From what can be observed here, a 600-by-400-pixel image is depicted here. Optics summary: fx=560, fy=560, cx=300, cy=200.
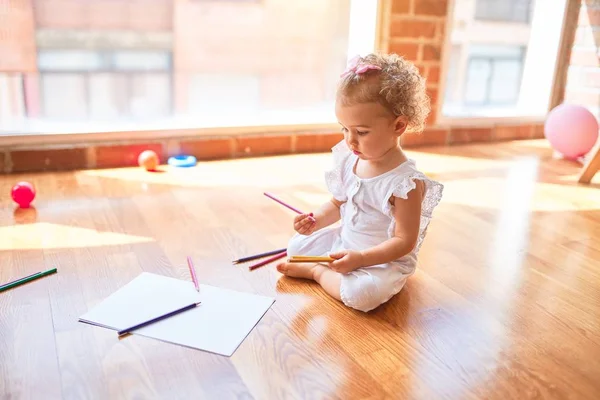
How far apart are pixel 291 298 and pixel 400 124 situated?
0.43 metres

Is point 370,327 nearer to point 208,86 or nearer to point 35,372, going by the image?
point 35,372

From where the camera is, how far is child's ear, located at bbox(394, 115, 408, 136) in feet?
3.66

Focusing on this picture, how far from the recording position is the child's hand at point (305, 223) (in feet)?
4.12

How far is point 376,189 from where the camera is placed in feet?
3.88

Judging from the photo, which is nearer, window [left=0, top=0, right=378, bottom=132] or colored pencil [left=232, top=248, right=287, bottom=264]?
colored pencil [left=232, top=248, right=287, bottom=264]

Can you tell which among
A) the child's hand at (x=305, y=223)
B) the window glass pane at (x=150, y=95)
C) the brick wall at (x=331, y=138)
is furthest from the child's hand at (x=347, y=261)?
the window glass pane at (x=150, y=95)

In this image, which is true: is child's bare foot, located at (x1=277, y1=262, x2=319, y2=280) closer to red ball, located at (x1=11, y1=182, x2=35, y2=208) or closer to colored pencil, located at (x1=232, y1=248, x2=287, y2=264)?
colored pencil, located at (x1=232, y1=248, x2=287, y2=264)

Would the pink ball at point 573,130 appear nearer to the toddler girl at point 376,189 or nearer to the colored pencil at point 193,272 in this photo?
the toddler girl at point 376,189

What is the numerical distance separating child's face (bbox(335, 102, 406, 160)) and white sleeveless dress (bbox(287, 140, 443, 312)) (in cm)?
7

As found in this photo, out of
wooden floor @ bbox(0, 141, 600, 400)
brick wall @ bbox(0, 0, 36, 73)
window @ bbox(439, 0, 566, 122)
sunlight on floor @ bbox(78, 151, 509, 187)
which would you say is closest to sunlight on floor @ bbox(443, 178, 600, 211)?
wooden floor @ bbox(0, 141, 600, 400)

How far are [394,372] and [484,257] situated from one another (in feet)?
1.99

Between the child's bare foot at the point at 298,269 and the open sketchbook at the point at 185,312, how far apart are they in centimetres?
12

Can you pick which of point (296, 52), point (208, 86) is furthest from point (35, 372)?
point (296, 52)

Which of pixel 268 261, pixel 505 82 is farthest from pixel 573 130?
pixel 268 261
